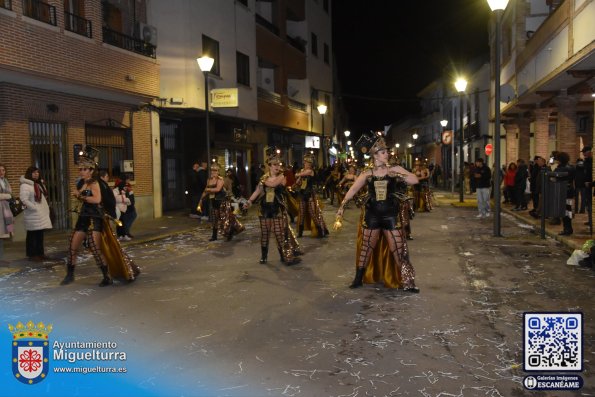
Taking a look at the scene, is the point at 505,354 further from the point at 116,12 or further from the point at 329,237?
the point at 116,12

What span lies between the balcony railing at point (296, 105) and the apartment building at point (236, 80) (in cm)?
6

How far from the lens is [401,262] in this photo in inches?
290

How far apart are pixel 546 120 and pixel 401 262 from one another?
16589mm

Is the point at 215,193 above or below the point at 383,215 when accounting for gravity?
above

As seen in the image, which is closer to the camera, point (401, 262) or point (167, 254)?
point (401, 262)

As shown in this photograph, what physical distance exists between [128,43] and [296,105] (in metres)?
15.4

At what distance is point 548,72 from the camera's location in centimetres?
1638

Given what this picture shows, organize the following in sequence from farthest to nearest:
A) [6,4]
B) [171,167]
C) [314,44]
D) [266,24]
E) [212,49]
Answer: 1. [314,44]
2. [266,24]
3. [171,167]
4. [212,49]
5. [6,4]

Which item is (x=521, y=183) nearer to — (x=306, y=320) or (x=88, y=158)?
(x=306, y=320)

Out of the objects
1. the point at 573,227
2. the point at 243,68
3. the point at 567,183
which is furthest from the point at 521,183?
the point at 243,68

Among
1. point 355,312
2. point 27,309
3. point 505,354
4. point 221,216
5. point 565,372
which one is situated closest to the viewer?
point 565,372

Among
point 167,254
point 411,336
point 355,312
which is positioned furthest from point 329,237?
point 411,336

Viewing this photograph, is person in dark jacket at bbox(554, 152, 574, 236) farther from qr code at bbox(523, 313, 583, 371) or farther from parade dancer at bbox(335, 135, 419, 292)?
qr code at bbox(523, 313, 583, 371)

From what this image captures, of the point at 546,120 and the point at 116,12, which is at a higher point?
the point at 116,12
